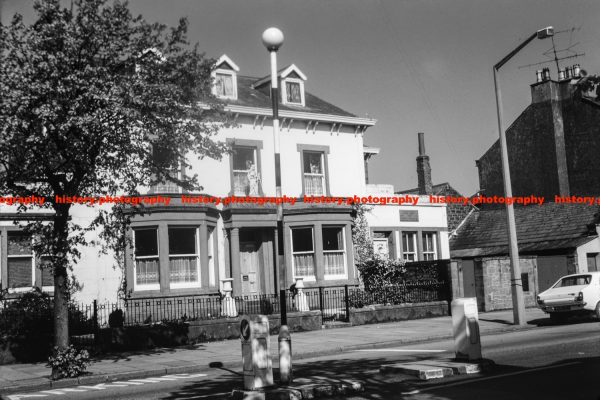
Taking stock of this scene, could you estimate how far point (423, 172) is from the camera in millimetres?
38156

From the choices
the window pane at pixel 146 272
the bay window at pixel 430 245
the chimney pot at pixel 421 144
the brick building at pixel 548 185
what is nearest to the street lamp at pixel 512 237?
the brick building at pixel 548 185

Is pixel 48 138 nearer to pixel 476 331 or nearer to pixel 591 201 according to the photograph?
pixel 476 331

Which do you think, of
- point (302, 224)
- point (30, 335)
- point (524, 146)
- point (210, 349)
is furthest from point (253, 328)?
point (524, 146)

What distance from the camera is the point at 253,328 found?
32.3 ft

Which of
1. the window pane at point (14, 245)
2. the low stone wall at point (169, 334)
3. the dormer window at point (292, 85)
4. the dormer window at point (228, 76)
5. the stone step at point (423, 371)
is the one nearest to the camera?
the stone step at point (423, 371)

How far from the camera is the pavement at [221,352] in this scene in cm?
1377

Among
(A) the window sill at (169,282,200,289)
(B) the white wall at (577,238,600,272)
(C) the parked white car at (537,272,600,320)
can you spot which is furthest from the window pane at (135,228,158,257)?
(B) the white wall at (577,238,600,272)

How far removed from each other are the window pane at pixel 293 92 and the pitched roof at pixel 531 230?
479 inches

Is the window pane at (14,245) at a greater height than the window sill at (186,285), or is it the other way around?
the window pane at (14,245)

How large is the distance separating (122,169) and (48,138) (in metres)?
2.09

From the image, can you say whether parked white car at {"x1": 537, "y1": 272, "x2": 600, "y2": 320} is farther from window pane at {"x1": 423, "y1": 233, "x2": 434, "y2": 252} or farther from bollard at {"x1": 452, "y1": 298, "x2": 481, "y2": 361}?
window pane at {"x1": 423, "y1": 233, "x2": 434, "y2": 252}

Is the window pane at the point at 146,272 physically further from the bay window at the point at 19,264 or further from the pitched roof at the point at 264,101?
the pitched roof at the point at 264,101

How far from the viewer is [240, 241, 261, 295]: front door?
26.8 metres

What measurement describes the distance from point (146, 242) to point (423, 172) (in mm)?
19456
